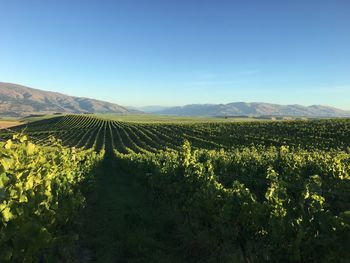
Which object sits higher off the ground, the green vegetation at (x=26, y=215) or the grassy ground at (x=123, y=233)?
the green vegetation at (x=26, y=215)

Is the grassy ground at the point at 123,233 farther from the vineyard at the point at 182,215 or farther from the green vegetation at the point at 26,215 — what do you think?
the green vegetation at the point at 26,215

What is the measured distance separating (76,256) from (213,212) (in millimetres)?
4554

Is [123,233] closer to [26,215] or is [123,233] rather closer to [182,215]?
[182,215]

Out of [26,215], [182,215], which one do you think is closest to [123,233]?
[182,215]

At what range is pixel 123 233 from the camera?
13320 mm

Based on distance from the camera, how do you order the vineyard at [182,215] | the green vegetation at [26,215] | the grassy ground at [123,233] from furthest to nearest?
the grassy ground at [123,233], the vineyard at [182,215], the green vegetation at [26,215]

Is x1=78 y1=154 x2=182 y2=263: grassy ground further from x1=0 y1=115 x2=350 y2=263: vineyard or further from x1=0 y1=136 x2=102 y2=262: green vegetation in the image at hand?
x1=0 y1=136 x2=102 y2=262: green vegetation

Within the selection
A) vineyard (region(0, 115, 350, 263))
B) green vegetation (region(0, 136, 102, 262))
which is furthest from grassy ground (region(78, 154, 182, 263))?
green vegetation (region(0, 136, 102, 262))

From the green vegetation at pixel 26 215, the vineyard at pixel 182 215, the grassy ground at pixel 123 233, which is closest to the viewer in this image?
the green vegetation at pixel 26 215

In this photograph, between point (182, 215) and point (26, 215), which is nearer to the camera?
point (26, 215)

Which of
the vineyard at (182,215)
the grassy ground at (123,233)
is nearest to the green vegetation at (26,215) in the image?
the vineyard at (182,215)

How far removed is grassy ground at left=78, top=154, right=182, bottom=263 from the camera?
36.0 feet

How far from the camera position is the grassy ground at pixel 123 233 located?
36.0ft

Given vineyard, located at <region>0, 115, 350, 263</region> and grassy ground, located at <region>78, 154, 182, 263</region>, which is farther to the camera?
grassy ground, located at <region>78, 154, 182, 263</region>
